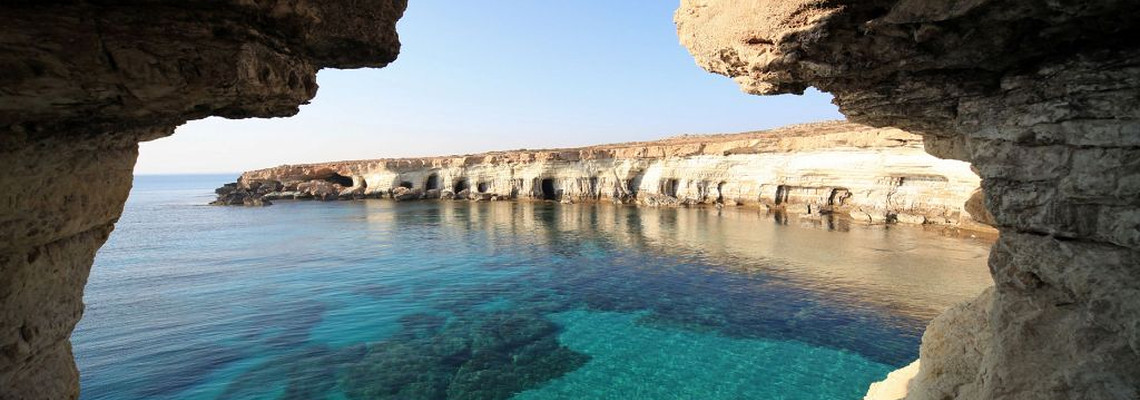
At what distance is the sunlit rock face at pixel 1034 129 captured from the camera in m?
4.42

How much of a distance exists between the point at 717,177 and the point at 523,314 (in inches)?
1583

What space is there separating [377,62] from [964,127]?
665 cm

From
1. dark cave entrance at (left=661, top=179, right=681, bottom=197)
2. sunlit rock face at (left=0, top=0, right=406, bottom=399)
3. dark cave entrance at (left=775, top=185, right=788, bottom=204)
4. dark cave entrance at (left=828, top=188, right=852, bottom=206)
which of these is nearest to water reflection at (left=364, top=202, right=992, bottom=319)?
dark cave entrance at (left=775, top=185, right=788, bottom=204)

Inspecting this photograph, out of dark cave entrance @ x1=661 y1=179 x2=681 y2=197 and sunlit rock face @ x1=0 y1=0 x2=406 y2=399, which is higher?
sunlit rock face @ x1=0 y1=0 x2=406 y2=399

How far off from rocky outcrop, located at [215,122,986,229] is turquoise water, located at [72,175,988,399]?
5339mm

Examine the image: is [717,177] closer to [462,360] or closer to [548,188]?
Answer: [548,188]

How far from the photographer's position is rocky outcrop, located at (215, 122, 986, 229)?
3828 centimetres


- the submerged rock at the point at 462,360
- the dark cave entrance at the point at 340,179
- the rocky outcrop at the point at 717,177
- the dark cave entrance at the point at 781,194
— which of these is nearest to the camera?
the submerged rock at the point at 462,360

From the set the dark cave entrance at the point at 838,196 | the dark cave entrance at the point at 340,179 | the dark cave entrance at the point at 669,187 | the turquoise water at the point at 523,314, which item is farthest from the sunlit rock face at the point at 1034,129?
the dark cave entrance at the point at 340,179

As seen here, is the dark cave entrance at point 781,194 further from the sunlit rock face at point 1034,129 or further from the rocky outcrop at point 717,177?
the sunlit rock face at point 1034,129

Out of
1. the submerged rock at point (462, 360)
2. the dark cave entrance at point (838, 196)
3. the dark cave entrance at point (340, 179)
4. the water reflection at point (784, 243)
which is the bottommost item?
the submerged rock at point (462, 360)

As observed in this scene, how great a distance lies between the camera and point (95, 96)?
404cm

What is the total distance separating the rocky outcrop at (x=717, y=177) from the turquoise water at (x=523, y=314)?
5.34 metres

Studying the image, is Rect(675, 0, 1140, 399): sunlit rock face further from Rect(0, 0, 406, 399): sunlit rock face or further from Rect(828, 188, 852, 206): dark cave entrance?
Rect(828, 188, 852, 206): dark cave entrance
